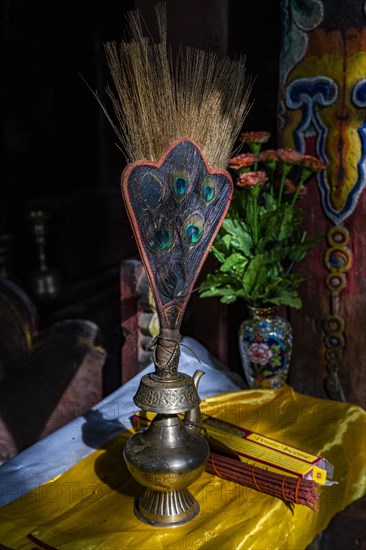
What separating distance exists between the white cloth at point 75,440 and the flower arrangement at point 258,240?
31 centimetres

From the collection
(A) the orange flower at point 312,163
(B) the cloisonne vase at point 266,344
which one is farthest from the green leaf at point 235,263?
(A) the orange flower at point 312,163

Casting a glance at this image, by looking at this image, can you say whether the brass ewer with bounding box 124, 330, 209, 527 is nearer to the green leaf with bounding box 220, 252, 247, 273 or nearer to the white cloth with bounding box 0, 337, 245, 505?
the white cloth with bounding box 0, 337, 245, 505

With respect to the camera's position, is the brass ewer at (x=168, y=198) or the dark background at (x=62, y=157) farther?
the dark background at (x=62, y=157)

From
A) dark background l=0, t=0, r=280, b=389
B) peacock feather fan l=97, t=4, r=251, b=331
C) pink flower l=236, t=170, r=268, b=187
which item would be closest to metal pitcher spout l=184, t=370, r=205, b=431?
peacock feather fan l=97, t=4, r=251, b=331

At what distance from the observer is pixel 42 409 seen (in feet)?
8.35

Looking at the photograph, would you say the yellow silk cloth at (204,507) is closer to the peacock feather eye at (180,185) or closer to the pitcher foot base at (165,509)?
the pitcher foot base at (165,509)

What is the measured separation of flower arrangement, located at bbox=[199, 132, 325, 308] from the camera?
2113 mm

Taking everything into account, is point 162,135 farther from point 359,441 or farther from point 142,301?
point 359,441

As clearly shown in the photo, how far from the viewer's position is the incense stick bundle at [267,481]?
62.4 inches

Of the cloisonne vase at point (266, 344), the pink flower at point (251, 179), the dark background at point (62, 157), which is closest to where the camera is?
the pink flower at point (251, 179)

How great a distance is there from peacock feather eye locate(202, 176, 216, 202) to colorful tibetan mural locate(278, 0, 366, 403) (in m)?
0.91

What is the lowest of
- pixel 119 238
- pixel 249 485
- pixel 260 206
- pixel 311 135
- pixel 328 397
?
pixel 119 238

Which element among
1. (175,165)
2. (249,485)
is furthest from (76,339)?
(175,165)

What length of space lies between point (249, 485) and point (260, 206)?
940 millimetres
